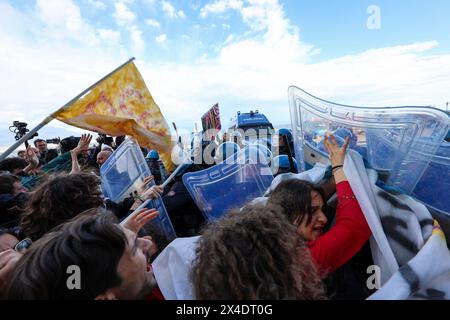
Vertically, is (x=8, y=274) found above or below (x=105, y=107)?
below

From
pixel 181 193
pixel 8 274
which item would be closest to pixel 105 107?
pixel 181 193

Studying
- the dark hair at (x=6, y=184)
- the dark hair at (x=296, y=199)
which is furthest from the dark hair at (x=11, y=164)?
the dark hair at (x=296, y=199)

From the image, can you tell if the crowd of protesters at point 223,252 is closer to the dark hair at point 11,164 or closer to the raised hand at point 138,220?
the raised hand at point 138,220

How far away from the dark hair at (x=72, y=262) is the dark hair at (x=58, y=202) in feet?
2.24

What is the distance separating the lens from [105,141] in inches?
232

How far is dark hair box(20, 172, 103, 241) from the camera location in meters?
1.55

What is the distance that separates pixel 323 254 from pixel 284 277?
40cm

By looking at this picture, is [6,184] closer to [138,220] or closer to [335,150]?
[138,220]

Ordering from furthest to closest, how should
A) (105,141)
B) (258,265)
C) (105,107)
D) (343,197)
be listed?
(105,141) < (105,107) < (343,197) < (258,265)

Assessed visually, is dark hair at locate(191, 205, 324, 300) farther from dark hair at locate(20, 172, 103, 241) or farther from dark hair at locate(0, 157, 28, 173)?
dark hair at locate(0, 157, 28, 173)

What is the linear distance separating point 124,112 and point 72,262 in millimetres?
1903

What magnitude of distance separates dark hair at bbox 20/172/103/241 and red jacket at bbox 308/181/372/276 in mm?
1313

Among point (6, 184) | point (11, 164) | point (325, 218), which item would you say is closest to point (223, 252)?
point (325, 218)
